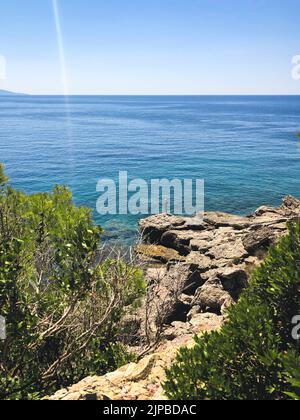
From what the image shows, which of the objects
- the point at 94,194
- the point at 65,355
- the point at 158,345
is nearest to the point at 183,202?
the point at 94,194

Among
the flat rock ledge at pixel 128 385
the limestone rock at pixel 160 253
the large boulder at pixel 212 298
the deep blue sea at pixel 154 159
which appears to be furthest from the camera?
the deep blue sea at pixel 154 159

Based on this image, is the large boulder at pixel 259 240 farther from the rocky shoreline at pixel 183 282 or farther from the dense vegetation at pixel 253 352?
the dense vegetation at pixel 253 352

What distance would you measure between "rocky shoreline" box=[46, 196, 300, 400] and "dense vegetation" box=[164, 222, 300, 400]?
1.73m

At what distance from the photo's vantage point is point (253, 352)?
7109mm

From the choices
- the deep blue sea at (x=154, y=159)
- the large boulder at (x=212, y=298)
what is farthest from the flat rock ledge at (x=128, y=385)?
the deep blue sea at (x=154, y=159)

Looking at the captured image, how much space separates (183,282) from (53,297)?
1083 cm

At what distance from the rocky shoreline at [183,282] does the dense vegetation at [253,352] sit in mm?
1730

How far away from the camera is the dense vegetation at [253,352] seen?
23.0 ft

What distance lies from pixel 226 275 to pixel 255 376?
13.8m

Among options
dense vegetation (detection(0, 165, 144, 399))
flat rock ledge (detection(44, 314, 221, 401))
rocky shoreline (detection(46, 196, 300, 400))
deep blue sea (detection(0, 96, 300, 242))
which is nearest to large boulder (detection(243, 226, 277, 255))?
rocky shoreline (detection(46, 196, 300, 400))

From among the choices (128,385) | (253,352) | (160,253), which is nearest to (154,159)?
(160,253)

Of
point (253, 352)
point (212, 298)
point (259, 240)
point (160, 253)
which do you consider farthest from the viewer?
point (160, 253)

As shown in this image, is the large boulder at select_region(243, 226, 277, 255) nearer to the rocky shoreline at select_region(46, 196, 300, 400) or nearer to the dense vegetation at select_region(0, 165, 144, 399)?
the rocky shoreline at select_region(46, 196, 300, 400)

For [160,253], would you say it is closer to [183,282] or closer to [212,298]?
[183,282]
